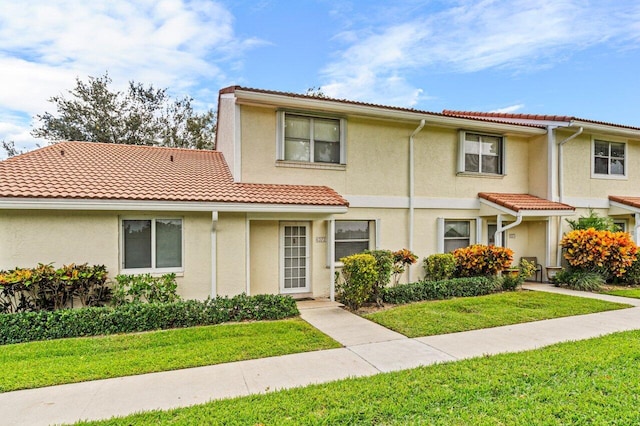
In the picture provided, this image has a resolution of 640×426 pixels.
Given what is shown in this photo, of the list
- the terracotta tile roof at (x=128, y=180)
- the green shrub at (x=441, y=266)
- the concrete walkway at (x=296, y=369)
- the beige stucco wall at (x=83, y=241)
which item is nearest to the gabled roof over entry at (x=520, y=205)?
the green shrub at (x=441, y=266)

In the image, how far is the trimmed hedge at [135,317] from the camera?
6789 mm

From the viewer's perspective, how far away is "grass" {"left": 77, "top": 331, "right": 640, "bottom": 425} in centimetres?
381

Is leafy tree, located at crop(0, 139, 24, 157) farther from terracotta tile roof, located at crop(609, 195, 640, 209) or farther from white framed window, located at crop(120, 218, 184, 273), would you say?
terracotta tile roof, located at crop(609, 195, 640, 209)

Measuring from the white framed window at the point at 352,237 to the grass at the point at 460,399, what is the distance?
6.30 metres

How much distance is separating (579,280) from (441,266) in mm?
4871

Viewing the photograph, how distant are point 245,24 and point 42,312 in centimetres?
1285

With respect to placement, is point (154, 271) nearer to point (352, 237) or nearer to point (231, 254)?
point (231, 254)

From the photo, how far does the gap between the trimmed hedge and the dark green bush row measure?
3.01 m

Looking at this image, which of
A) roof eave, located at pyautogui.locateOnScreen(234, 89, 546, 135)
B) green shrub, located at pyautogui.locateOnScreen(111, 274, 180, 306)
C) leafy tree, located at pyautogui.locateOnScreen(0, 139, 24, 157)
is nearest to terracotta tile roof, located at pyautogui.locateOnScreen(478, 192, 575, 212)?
roof eave, located at pyautogui.locateOnScreen(234, 89, 546, 135)

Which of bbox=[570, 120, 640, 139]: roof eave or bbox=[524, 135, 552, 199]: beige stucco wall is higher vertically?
bbox=[570, 120, 640, 139]: roof eave

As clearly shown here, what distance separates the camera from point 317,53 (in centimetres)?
1875

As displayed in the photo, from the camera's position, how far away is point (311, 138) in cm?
1114

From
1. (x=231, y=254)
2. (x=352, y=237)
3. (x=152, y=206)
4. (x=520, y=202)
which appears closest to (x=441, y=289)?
(x=352, y=237)

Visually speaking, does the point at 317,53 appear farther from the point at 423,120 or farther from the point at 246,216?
the point at 246,216
